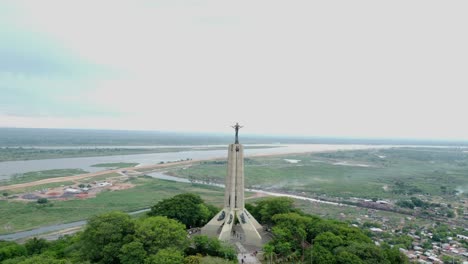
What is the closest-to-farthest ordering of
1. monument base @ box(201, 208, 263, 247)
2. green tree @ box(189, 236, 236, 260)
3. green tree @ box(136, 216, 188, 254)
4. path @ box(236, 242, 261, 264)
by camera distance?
green tree @ box(136, 216, 188, 254)
green tree @ box(189, 236, 236, 260)
path @ box(236, 242, 261, 264)
monument base @ box(201, 208, 263, 247)

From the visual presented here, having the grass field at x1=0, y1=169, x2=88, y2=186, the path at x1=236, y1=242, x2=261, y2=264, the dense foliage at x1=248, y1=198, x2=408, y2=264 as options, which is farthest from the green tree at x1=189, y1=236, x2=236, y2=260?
the grass field at x1=0, y1=169, x2=88, y2=186

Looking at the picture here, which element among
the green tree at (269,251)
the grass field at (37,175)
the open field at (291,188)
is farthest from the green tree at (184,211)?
the grass field at (37,175)

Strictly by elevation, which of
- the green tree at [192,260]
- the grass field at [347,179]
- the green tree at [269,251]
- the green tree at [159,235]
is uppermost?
the green tree at [159,235]

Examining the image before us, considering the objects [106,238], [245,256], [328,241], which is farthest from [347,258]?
[106,238]

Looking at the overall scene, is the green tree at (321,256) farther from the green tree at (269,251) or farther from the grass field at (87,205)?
the grass field at (87,205)

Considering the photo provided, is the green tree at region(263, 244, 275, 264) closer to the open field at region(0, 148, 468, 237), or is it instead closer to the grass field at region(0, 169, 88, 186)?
the open field at region(0, 148, 468, 237)

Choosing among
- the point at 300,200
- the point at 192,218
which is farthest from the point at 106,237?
the point at 300,200

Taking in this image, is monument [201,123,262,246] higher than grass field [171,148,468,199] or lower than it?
higher
